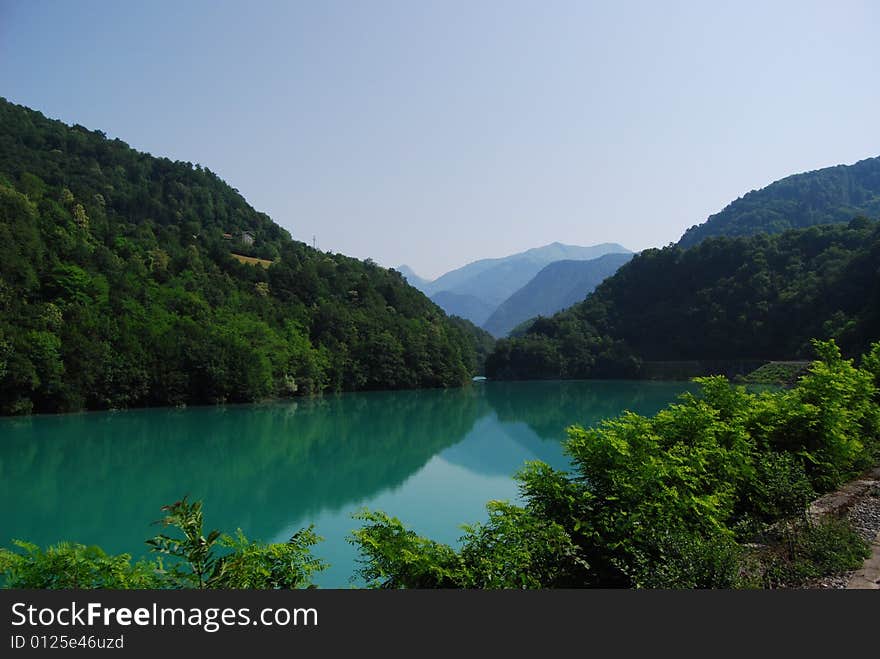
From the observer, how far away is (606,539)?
5848 millimetres

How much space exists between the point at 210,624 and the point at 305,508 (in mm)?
12028

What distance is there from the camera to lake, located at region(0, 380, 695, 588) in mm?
13172

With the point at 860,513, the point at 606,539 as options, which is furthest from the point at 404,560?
the point at 860,513

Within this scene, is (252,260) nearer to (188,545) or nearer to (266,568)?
Result: (266,568)

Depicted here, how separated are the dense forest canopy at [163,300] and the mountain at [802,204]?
56.5m

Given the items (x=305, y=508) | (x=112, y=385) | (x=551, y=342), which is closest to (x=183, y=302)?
(x=112, y=385)

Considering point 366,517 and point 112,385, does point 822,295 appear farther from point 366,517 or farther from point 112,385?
point 366,517

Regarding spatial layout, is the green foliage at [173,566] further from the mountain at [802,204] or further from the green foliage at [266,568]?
the mountain at [802,204]

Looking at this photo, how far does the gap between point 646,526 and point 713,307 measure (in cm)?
6245

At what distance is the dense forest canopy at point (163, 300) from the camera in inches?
1342

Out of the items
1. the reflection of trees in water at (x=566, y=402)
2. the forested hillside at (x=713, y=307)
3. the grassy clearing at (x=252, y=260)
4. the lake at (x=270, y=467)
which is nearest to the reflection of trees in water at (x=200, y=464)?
the lake at (x=270, y=467)

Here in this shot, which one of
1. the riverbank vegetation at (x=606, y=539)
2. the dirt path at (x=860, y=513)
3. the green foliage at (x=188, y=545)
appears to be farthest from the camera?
the dirt path at (x=860, y=513)

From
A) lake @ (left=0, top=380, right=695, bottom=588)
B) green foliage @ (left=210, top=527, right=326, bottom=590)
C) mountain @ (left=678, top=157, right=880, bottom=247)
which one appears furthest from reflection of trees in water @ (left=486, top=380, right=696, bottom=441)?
mountain @ (left=678, top=157, right=880, bottom=247)

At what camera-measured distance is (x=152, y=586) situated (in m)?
4.48
